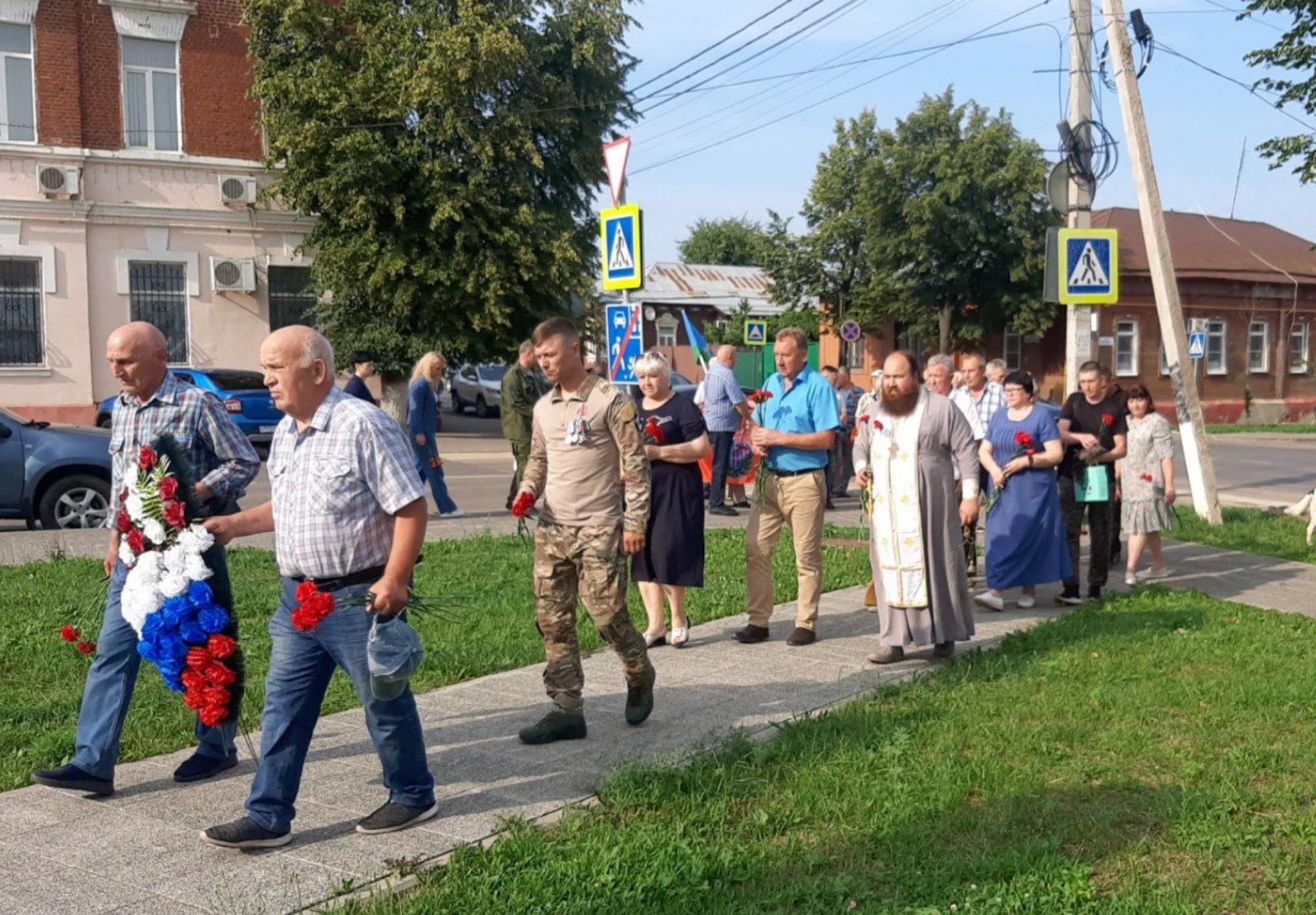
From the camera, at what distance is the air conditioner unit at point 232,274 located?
2806 centimetres

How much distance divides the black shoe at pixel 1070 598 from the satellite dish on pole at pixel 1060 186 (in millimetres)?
5211

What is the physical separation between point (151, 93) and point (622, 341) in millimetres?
19918

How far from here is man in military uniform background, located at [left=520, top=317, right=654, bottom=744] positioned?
20.0 feet

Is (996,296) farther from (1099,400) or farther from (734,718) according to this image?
(734,718)

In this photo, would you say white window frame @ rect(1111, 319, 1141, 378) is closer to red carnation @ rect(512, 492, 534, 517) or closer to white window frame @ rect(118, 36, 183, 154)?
white window frame @ rect(118, 36, 183, 154)

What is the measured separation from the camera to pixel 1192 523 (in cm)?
1498

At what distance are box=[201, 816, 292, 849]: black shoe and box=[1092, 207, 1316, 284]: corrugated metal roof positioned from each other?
A: 3840 cm

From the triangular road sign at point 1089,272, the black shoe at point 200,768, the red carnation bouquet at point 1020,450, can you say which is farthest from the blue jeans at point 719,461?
the black shoe at point 200,768

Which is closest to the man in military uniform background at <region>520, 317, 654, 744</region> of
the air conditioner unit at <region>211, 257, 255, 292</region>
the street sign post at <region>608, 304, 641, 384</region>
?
the street sign post at <region>608, 304, 641, 384</region>

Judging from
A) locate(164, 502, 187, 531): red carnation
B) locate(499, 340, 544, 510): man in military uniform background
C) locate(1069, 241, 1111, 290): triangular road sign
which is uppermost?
locate(1069, 241, 1111, 290): triangular road sign

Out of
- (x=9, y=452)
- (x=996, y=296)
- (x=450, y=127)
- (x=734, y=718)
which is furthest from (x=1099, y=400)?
(x=996, y=296)

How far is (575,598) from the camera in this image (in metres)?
6.21

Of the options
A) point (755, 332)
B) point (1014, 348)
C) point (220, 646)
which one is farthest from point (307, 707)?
point (1014, 348)

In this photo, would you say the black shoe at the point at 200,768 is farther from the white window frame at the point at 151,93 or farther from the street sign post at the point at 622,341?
the white window frame at the point at 151,93
